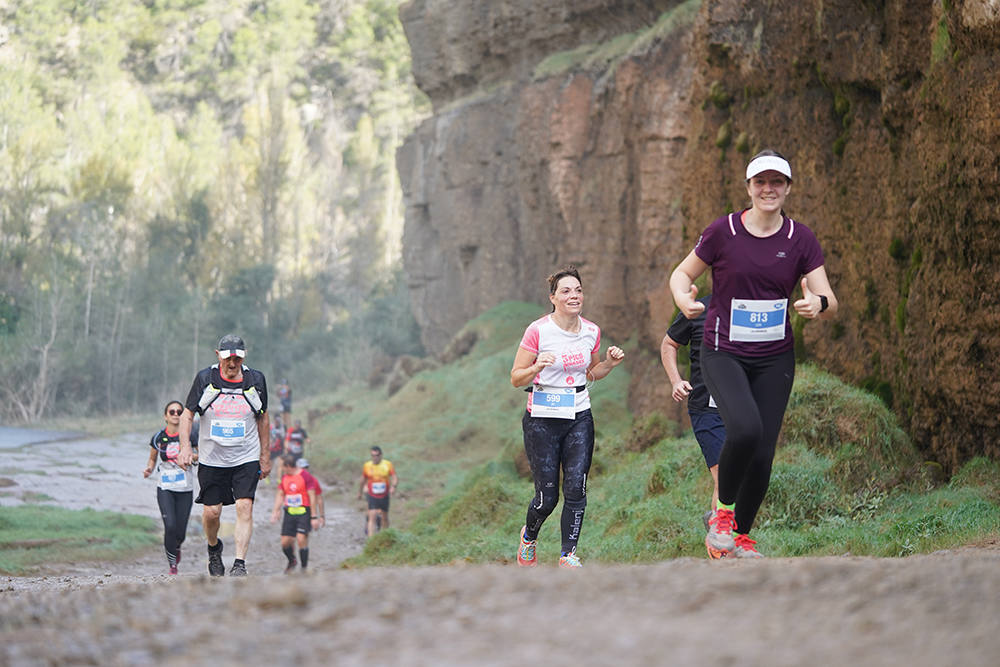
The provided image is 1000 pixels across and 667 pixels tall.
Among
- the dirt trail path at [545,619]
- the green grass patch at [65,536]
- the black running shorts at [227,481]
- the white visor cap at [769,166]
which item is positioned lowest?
the green grass patch at [65,536]

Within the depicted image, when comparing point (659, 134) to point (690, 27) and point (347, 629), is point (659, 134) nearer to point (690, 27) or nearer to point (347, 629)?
point (690, 27)

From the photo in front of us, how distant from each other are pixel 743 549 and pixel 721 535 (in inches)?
6.3

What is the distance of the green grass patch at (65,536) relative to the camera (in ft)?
50.7

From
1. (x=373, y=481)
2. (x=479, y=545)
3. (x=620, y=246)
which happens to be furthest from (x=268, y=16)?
(x=479, y=545)

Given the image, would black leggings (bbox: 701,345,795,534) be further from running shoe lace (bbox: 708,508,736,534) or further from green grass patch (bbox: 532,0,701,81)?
green grass patch (bbox: 532,0,701,81)

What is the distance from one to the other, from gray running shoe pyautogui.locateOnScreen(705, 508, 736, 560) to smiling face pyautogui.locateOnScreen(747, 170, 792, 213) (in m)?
1.70

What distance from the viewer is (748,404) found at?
6137 mm

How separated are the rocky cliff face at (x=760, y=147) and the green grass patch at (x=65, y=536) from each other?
8.56 m

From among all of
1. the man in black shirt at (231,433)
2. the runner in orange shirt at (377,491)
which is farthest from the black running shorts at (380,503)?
the man in black shirt at (231,433)

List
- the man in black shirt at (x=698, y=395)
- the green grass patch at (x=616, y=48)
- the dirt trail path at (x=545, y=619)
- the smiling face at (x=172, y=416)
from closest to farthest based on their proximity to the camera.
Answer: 1. the dirt trail path at (x=545, y=619)
2. the man in black shirt at (x=698, y=395)
3. the smiling face at (x=172, y=416)
4. the green grass patch at (x=616, y=48)

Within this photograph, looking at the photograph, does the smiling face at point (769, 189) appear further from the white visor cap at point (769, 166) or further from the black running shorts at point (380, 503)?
the black running shorts at point (380, 503)

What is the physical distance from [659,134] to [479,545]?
1215 cm

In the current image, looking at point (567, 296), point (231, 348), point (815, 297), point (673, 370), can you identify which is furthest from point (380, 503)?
point (815, 297)

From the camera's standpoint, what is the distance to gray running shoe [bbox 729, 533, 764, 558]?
659cm
